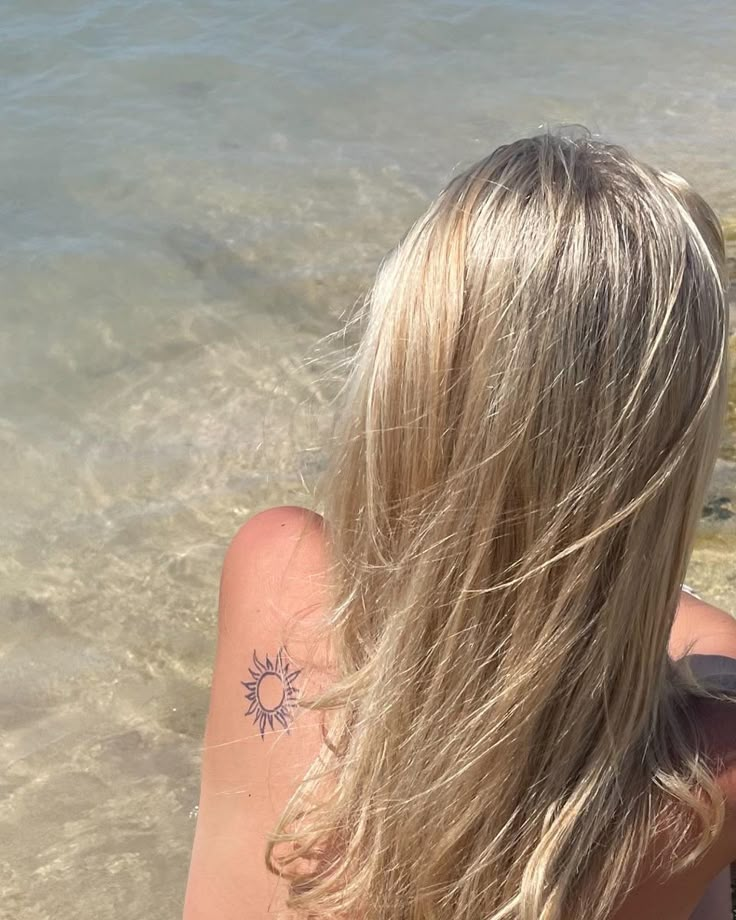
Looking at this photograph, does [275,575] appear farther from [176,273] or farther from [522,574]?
[176,273]

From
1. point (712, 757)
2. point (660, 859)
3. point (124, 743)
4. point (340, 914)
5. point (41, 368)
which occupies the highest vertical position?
point (712, 757)

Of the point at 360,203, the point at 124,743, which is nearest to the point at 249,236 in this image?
the point at 360,203

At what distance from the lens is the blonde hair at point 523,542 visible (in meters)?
1.30

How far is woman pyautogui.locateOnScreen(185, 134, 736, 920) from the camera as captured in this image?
1301 millimetres

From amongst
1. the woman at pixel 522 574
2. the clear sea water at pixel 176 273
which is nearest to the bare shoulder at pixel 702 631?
the woman at pixel 522 574

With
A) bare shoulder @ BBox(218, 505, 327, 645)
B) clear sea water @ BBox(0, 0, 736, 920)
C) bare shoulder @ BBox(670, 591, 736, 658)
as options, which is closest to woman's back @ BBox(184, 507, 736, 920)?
bare shoulder @ BBox(218, 505, 327, 645)

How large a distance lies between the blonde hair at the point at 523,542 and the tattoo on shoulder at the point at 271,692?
0.12m

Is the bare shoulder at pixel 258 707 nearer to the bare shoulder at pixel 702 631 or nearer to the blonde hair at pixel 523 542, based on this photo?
the blonde hair at pixel 523 542

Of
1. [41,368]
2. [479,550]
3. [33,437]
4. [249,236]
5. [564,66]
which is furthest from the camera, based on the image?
[564,66]

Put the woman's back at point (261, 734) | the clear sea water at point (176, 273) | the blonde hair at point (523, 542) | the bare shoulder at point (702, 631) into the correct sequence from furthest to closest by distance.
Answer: the clear sea water at point (176, 273)
the bare shoulder at point (702, 631)
the woman's back at point (261, 734)
the blonde hair at point (523, 542)

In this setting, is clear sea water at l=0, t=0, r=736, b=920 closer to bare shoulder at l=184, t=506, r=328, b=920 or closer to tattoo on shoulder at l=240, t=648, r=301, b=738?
bare shoulder at l=184, t=506, r=328, b=920

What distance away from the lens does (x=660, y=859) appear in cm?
145

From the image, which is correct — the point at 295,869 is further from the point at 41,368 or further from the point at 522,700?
the point at 41,368

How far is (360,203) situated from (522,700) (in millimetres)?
4151
